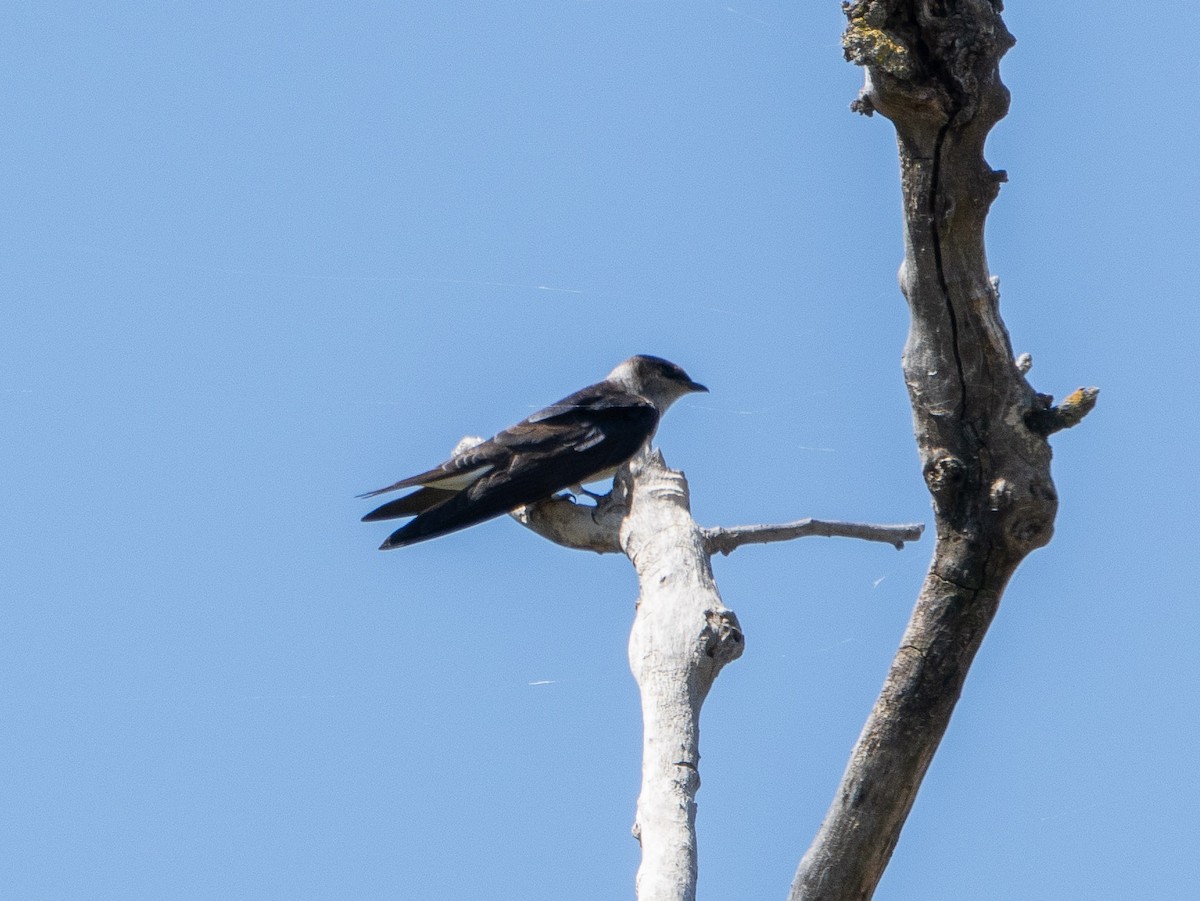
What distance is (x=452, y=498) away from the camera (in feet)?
22.4

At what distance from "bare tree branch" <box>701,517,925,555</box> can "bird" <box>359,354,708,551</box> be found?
997 millimetres

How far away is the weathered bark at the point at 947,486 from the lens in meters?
3.74

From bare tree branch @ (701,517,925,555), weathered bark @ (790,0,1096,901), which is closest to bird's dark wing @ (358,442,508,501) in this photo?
bare tree branch @ (701,517,925,555)

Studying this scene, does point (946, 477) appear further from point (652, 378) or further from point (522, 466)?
point (652, 378)

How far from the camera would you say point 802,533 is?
6.07 meters

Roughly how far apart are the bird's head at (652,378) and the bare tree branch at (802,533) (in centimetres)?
244

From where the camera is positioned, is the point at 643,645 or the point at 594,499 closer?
the point at 643,645

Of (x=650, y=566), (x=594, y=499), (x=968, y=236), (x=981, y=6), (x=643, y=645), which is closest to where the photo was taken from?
(x=981, y=6)

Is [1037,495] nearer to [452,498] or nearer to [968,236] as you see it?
[968,236]

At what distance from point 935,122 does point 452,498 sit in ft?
12.0

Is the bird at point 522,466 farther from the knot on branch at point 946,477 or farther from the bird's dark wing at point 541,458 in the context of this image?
the knot on branch at point 946,477

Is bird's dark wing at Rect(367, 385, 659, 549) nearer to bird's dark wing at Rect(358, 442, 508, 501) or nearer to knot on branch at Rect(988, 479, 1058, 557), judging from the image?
bird's dark wing at Rect(358, 442, 508, 501)

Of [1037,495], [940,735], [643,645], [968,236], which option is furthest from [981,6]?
[643,645]

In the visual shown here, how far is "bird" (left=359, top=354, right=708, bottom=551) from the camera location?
22.1 feet
